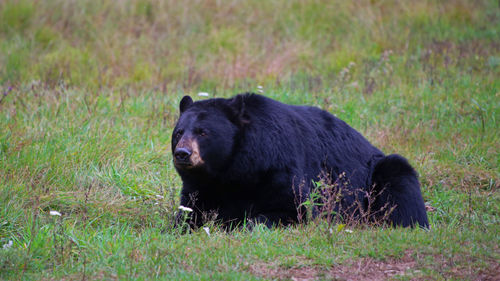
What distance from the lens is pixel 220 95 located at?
9453 mm

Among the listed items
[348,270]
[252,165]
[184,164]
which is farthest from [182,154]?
[348,270]

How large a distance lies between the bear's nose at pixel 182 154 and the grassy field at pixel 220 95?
50 centimetres

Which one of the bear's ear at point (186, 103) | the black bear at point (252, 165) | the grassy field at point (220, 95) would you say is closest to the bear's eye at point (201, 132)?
the black bear at point (252, 165)

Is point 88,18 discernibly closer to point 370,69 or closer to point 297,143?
point 370,69

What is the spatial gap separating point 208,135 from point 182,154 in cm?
35

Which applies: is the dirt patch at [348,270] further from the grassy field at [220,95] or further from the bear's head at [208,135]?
the bear's head at [208,135]

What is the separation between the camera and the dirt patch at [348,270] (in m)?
3.85

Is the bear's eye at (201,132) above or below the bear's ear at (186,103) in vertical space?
below

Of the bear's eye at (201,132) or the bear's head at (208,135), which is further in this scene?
the bear's eye at (201,132)

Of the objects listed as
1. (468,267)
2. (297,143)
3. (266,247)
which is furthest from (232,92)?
(468,267)

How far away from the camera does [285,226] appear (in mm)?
4984

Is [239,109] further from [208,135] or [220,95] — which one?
[220,95]

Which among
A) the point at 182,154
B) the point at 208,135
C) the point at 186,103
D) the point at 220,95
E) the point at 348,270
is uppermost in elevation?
the point at 186,103

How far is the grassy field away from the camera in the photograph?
4113 millimetres
